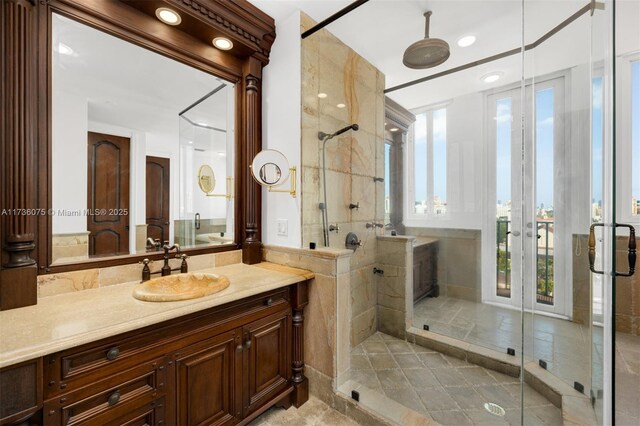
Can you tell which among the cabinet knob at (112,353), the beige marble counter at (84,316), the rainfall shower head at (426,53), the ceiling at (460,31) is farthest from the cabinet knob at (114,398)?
the rainfall shower head at (426,53)

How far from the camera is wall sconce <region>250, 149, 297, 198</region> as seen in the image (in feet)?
6.23

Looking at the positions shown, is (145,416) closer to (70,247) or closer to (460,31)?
(70,247)

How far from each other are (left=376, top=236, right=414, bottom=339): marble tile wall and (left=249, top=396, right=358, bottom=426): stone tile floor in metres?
1.02

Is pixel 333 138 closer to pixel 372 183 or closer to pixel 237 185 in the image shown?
pixel 372 183

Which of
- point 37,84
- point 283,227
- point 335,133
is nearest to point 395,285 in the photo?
point 283,227

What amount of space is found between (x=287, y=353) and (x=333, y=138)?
1.63 metres

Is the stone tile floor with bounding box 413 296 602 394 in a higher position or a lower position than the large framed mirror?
lower

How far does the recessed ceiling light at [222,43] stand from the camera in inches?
71.6

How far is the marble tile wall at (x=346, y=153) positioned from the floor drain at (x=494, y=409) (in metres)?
1.01

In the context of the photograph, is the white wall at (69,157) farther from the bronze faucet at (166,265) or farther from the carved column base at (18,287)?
the bronze faucet at (166,265)

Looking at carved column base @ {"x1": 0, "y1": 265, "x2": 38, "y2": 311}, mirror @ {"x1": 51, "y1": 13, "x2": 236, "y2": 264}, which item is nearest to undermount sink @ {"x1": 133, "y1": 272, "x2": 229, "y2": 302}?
mirror @ {"x1": 51, "y1": 13, "x2": 236, "y2": 264}

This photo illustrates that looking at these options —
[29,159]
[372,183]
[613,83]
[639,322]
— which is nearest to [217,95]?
[29,159]

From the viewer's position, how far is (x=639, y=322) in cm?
238

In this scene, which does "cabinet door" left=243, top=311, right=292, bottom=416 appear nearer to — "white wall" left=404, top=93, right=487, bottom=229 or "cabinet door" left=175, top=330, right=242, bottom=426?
"cabinet door" left=175, top=330, right=242, bottom=426
